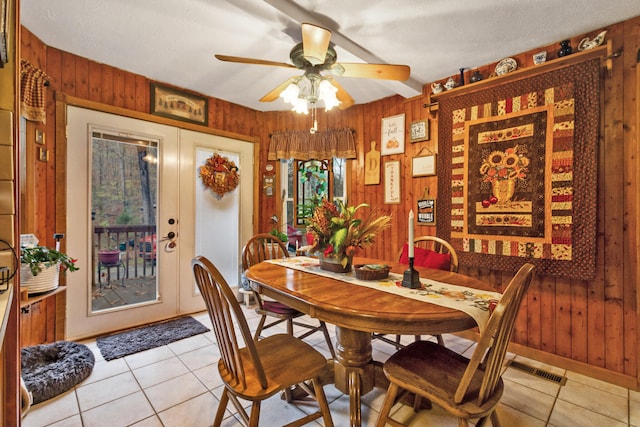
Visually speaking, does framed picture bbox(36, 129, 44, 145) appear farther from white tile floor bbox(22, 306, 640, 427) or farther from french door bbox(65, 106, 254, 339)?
white tile floor bbox(22, 306, 640, 427)

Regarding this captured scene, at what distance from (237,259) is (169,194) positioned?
3.68ft

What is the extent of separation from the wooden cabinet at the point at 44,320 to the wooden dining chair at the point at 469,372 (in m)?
2.44

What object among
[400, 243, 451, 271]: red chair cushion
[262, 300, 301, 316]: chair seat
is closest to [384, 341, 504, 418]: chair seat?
[400, 243, 451, 271]: red chair cushion

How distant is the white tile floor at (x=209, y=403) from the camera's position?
64.1 inches

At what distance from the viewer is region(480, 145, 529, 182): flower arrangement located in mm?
2355

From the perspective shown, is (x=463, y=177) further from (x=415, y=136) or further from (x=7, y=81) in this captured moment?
(x=7, y=81)

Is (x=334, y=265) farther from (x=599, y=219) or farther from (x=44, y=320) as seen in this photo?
(x=44, y=320)

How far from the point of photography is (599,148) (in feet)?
6.79

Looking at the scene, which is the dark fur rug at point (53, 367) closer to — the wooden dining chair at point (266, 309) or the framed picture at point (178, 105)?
the wooden dining chair at point (266, 309)

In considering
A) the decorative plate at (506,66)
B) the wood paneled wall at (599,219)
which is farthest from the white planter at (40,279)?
the decorative plate at (506,66)

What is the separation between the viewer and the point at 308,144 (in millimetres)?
3721

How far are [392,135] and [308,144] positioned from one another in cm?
104

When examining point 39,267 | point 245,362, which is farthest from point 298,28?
point 39,267

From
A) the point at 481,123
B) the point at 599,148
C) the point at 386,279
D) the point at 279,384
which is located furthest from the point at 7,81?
the point at 599,148
